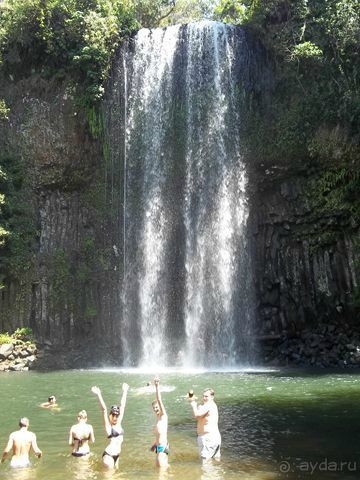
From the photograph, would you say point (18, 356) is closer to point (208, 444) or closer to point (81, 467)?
point (81, 467)

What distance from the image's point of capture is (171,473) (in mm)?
8977

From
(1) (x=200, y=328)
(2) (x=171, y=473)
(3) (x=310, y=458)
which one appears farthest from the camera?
(1) (x=200, y=328)

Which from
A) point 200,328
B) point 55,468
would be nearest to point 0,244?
point 200,328

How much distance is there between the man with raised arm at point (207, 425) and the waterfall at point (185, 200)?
15829 millimetres

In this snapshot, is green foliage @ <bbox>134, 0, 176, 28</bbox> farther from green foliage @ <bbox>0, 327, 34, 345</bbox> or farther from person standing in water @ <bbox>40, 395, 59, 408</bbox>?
person standing in water @ <bbox>40, 395, 59, 408</bbox>

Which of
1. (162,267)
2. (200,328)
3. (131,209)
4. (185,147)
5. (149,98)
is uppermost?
(149,98)

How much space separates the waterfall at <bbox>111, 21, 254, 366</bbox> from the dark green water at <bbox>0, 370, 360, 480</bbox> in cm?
532

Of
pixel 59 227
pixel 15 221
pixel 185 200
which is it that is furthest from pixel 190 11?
pixel 15 221

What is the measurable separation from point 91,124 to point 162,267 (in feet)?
27.5

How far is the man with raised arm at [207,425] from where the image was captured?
30.4 feet

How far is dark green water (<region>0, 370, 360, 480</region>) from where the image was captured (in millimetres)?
9211

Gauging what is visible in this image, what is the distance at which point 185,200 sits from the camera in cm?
2828

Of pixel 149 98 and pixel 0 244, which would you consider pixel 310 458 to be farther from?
pixel 149 98

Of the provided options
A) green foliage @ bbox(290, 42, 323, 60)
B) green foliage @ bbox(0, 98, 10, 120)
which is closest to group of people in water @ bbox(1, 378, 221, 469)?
green foliage @ bbox(290, 42, 323, 60)
